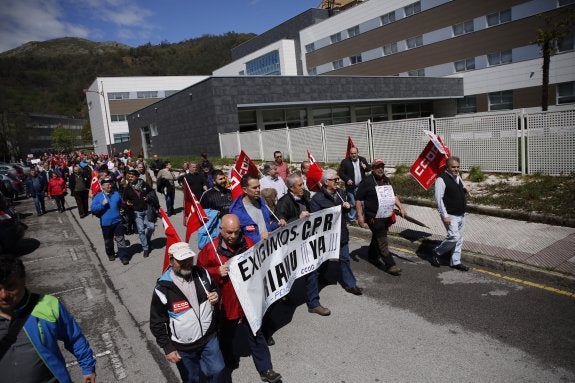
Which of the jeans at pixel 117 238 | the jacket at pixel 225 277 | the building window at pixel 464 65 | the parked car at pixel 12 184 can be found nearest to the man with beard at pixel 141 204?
the jeans at pixel 117 238

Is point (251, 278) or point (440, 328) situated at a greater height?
point (251, 278)

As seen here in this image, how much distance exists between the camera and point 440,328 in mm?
4789

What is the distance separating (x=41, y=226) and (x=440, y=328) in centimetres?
1467

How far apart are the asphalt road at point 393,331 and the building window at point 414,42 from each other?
121 ft

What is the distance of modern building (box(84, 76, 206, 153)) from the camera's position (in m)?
61.1

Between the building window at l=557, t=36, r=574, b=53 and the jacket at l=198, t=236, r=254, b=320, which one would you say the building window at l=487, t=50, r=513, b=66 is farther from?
the jacket at l=198, t=236, r=254, b=320

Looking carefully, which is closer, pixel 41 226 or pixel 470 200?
pixel 470 200

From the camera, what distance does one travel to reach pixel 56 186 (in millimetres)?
16234

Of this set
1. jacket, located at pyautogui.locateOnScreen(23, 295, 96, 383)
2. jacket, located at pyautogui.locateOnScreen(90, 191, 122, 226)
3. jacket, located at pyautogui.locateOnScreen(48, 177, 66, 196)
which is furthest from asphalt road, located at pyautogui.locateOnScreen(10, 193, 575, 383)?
jacket, located at pyautogui.locateOnScreen(48, 177, 66, 196)

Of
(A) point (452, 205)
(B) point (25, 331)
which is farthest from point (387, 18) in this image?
(B) point (25, 331)

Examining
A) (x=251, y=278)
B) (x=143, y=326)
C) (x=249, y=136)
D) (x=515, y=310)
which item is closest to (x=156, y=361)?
(x=143, y=326)

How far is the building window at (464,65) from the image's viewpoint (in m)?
36.1

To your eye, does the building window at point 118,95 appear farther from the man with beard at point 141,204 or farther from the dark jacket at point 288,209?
the dark jacket at point 288,209

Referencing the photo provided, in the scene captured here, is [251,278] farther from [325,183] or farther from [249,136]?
[249,136]
